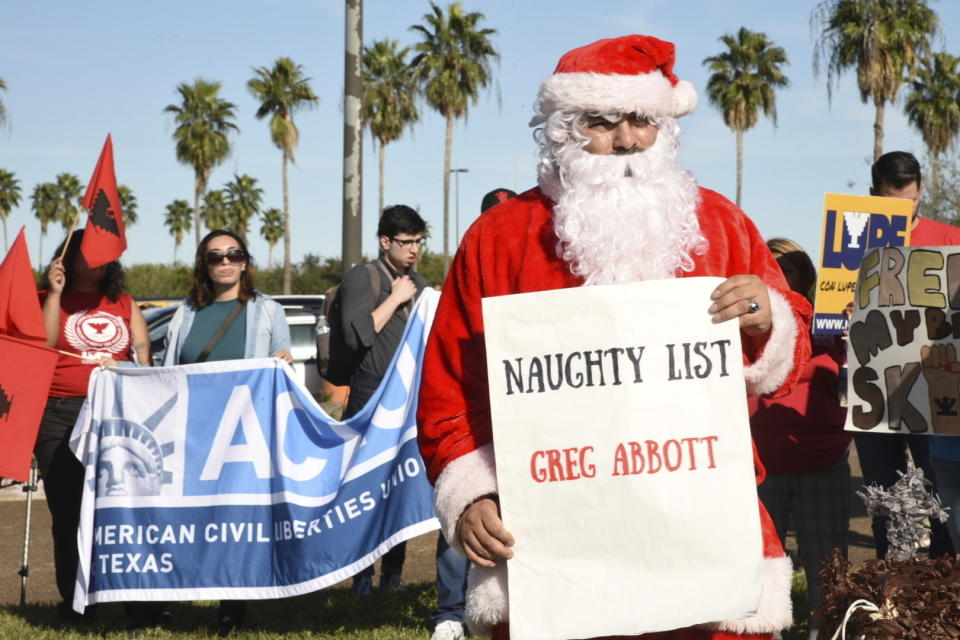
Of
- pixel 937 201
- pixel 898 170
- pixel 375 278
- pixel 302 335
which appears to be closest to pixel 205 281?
pixel 375 278

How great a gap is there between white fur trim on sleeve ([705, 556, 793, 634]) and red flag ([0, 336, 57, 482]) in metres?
4.14

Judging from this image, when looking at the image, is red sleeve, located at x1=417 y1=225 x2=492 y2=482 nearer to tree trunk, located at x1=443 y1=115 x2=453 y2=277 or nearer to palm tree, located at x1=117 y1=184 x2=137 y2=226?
tree trunk, located at x1=443 y1=115 x2=453 y2=277

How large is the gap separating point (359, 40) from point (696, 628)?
25.1 ft

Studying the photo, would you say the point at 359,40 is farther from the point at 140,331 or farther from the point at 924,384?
the point at 924,384

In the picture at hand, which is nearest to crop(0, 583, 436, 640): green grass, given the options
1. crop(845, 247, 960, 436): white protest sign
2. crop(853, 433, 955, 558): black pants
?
crop(853, 433, 955, 558): black pants

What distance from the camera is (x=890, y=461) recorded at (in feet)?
18.4

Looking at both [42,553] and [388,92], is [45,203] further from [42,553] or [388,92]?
[42,553]

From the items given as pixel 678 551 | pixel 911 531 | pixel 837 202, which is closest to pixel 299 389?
pixel 837 202

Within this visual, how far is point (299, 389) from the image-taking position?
570 centimetres

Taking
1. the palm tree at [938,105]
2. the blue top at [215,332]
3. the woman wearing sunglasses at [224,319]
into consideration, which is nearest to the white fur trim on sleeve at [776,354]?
the woman wearing sunglasses at [224,319]

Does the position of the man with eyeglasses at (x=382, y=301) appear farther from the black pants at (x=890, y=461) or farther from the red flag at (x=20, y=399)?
the black pants at (x=890, y=461)

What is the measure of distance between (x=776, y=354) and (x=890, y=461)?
3.40m

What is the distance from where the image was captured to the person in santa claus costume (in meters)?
2.53

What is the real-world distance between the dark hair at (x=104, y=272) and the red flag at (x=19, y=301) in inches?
9.8
